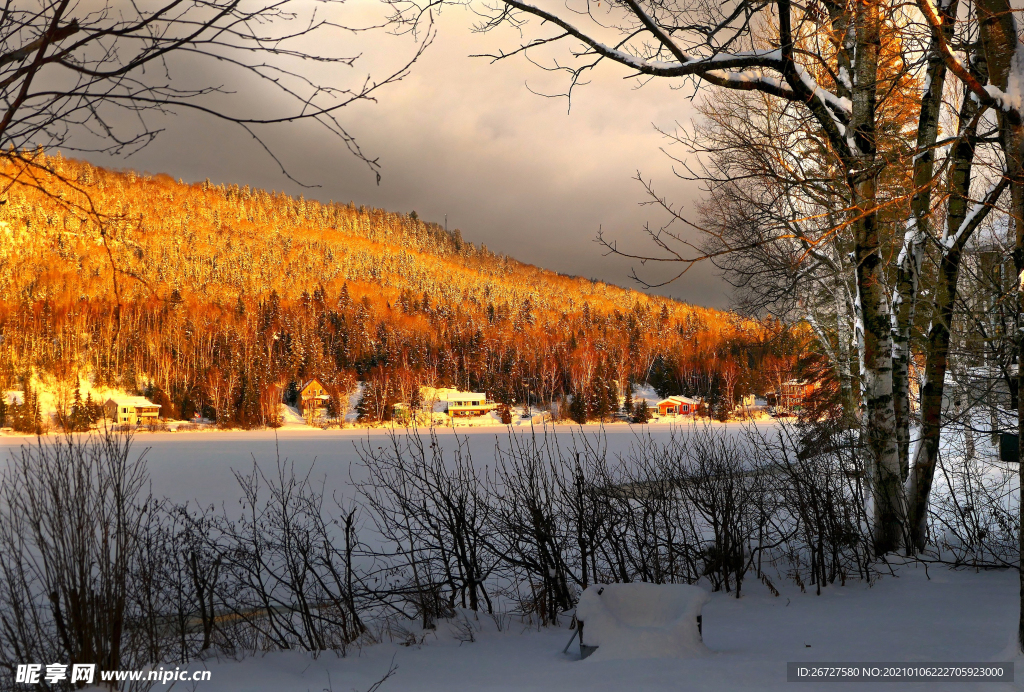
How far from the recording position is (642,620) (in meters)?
4.49

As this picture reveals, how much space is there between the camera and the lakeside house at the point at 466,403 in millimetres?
72463

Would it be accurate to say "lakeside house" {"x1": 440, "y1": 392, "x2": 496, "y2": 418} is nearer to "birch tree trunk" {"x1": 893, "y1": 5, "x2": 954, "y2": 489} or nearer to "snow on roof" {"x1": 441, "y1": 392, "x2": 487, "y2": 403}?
"snow on roof" {"x1": 441, "y1": 392, "x2": 487, "y2": 403}

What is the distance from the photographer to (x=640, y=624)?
4.45 m

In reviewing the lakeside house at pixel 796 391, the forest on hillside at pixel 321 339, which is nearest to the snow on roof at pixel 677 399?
the forest on hillside at pixel 321 339

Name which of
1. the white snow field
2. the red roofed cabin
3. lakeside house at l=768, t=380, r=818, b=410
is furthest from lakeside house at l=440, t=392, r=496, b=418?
the white snow field

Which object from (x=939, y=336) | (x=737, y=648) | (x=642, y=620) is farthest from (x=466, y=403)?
(x=642, y=620)

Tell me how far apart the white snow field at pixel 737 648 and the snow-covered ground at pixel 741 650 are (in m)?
0.01

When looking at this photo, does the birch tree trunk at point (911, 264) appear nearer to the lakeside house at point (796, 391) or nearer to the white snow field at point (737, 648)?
the white snow field at point (737, 648)

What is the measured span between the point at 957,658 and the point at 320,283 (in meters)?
122

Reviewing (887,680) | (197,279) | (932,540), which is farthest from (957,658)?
(197,279)

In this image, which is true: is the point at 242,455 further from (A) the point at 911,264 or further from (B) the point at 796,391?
(A) the point at 911,264

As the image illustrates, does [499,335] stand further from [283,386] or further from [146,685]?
[146,685]

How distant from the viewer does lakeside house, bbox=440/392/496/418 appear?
72463mm

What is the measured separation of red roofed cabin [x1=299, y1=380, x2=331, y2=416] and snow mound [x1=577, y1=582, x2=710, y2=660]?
72.2 metres
